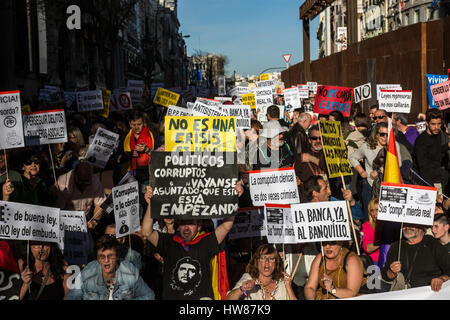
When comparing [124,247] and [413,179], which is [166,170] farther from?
[413,179]

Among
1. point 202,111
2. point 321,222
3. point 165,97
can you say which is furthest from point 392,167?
point 165,97

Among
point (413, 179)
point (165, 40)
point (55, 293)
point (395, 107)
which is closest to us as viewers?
point (55, 293)

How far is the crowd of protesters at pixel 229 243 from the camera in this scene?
5238 millimetres

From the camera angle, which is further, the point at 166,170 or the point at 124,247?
the point at 124,247

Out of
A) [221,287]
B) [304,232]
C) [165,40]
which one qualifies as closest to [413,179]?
[304,232]

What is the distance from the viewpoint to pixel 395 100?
11.8m

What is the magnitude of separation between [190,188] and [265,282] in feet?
3.47

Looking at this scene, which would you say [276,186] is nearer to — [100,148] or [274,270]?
[274,270]

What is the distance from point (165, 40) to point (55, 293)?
367 feet

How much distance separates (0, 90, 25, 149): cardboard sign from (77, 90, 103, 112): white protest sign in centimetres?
754

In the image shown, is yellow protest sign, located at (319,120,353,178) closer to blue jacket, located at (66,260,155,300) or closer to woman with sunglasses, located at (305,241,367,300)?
woman with sunglasses, located at (305,241,367,300)

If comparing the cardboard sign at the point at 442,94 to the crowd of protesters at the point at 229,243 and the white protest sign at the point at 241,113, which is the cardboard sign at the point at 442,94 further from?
the white protest sign at the point at 241,113
